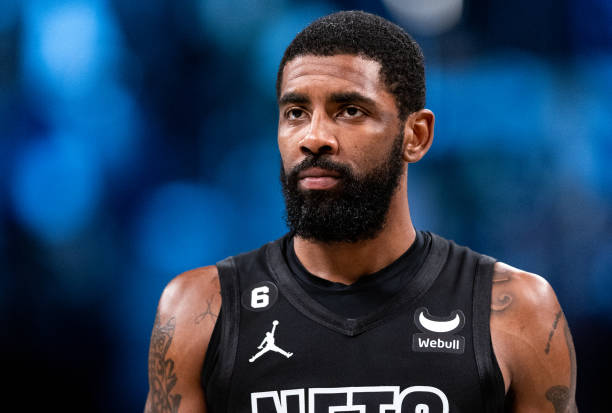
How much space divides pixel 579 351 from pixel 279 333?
2.98 m

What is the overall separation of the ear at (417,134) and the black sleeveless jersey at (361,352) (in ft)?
1.40

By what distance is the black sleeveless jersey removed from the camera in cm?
228

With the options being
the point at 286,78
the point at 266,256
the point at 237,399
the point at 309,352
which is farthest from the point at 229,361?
the point at 286,78

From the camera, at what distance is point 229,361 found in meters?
2.38

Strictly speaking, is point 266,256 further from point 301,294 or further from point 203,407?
point 203,407

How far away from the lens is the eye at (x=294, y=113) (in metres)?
2.45

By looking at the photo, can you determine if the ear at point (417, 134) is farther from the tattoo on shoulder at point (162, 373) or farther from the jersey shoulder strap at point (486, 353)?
the tattoo on shoulder at point (162, 373)

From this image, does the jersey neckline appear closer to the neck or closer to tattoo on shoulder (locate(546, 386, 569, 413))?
the neck

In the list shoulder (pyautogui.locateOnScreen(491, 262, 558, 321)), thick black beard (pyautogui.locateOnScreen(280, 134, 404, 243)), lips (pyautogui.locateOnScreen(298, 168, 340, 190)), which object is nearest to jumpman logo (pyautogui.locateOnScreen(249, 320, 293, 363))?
thick black beard (pyautogui.locateOnScreen(280, 134, 404, 243))

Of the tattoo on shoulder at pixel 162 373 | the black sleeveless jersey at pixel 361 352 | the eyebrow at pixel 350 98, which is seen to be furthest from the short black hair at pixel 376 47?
the tattoo on shoulder at pixel 162 373

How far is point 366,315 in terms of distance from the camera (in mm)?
2402

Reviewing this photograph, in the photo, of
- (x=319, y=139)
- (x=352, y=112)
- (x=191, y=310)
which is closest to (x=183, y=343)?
(x=191, y=310)

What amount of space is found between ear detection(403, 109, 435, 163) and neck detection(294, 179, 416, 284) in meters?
0.12

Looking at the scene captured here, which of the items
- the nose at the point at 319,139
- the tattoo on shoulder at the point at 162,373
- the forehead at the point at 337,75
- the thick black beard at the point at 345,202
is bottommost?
the tattoo on shoulder at the point at 162,373
